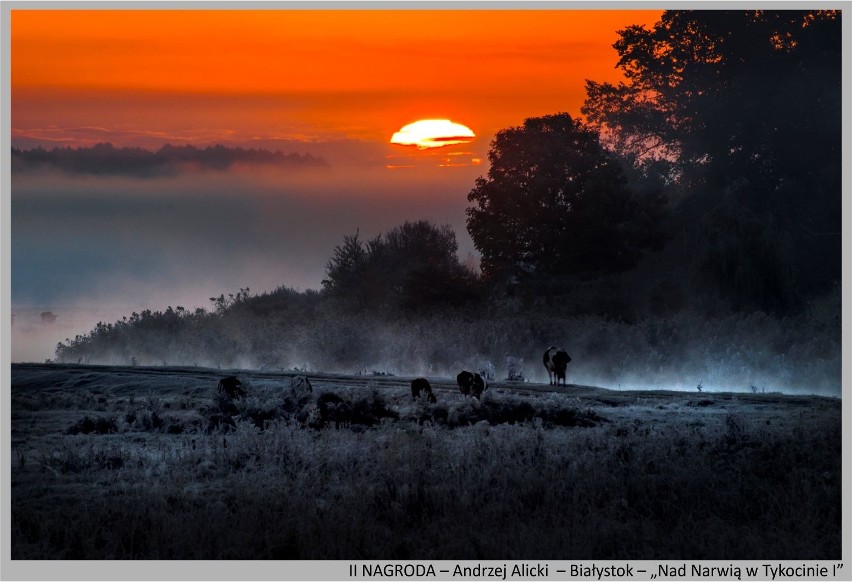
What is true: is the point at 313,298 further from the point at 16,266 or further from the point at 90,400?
the point at 90,400

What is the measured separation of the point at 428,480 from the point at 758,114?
36.8 metres

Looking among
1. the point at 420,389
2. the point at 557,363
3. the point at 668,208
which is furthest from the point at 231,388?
the point at 668,208

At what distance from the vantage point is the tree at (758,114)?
48.2 m

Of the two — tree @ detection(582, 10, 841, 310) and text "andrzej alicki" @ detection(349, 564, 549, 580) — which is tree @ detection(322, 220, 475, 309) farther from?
text "andrzej alicki" @ detection(349, 564, 549, 580)

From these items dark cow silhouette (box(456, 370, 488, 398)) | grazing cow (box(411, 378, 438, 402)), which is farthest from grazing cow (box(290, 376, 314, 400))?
dark cow silhouette (box(456, 370, 488, 398))

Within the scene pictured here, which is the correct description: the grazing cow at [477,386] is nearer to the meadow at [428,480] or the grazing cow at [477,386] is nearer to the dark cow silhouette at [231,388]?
the meadow at [428,480]

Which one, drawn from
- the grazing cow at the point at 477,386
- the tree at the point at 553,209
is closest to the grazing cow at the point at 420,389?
the grazing cow at the point at 477,386

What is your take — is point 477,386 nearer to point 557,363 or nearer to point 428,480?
point 557,363

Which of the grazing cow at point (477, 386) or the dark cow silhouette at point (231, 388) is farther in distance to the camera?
the grazing cow at point (477, 386)

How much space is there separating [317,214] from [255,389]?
24.7 m

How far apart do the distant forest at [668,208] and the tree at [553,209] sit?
0.07m

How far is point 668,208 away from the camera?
53.7 meters

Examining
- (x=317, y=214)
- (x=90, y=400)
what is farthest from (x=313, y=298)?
(x=90, y=400)

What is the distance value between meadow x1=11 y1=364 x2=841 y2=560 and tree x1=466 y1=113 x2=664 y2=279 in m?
25.4
